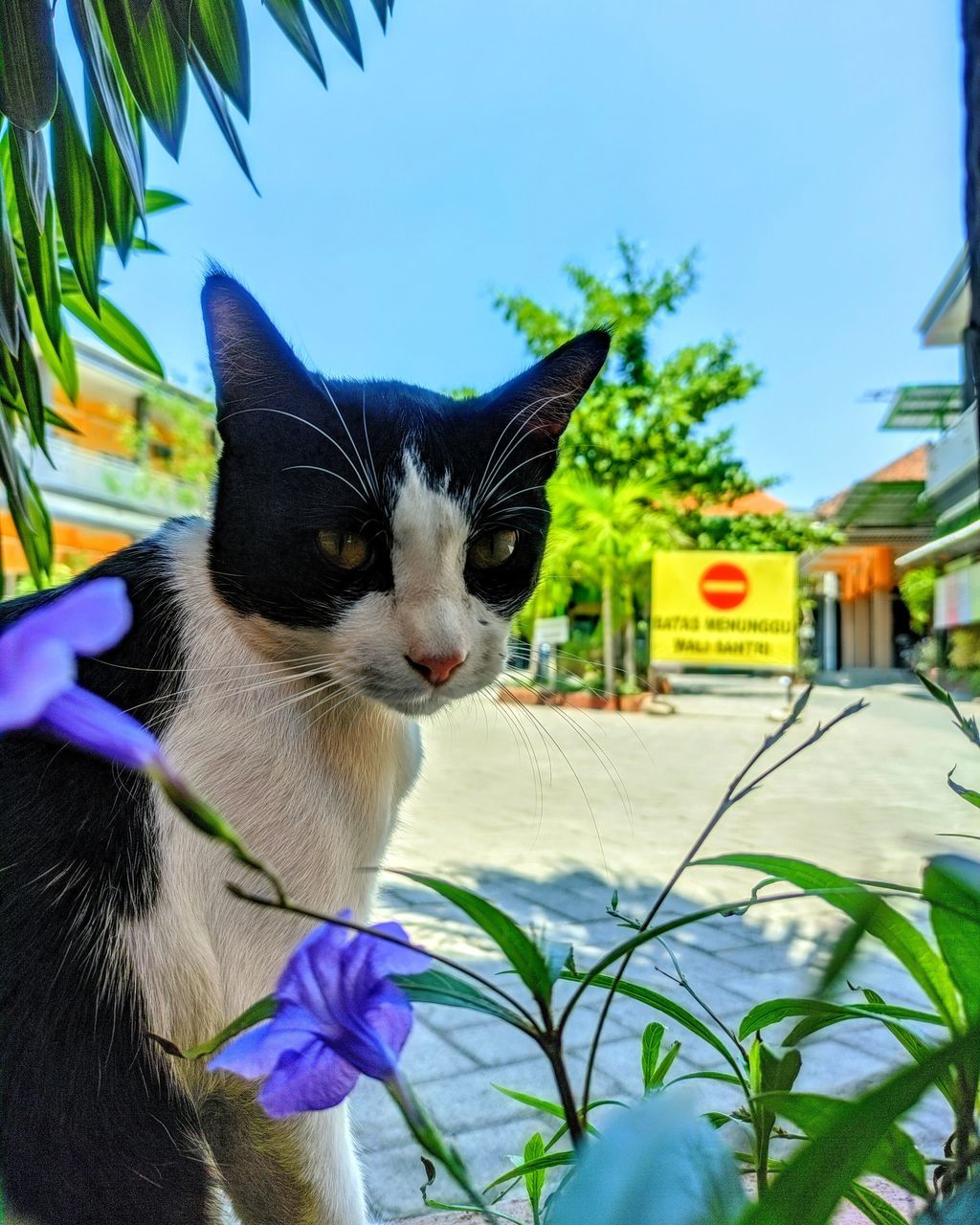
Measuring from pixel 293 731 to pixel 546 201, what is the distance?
29 centimetres

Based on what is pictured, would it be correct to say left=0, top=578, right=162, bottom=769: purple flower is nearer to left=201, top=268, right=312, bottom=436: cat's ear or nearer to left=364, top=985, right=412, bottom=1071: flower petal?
left=364, top=985, right=412, bottom=1071: flower petal

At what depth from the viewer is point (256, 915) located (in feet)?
1.26

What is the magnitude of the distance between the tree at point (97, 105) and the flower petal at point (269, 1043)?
0.37 meters

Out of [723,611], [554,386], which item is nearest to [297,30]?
[554,386]

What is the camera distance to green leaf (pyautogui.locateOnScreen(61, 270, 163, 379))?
720mm

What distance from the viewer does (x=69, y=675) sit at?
0.17 meters

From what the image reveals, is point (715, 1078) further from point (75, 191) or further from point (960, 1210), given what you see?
point (75, 191)

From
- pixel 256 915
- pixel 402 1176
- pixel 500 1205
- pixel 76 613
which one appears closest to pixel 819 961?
pixel 76 613

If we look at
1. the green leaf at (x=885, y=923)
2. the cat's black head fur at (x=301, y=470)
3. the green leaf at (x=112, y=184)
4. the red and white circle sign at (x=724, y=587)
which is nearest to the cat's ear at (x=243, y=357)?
the cat's black head fur at (x=301, y=470)

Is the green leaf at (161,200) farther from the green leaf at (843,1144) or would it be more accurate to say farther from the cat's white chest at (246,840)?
the green leaf at (843,1144)

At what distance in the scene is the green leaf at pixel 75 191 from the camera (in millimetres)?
494

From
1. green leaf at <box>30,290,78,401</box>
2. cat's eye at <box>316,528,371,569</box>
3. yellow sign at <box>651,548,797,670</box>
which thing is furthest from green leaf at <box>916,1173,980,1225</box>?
yellow sign at <box>651,548,797,670</box>

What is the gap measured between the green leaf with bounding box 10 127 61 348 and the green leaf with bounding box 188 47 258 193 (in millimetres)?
90

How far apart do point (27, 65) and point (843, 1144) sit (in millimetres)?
454
